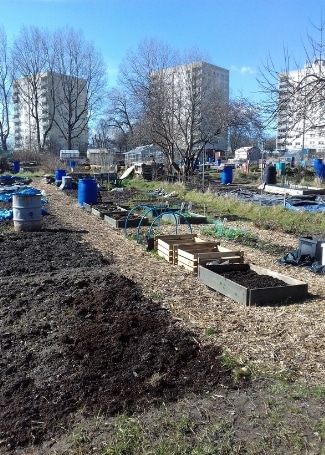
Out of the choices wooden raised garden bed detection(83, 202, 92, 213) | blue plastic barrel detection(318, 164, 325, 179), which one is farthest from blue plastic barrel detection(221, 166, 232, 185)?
wooden raised garden bed detection(83, 202, 92, 213)

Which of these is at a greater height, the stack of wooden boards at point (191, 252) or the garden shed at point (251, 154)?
the garden shed at point (251, 154)

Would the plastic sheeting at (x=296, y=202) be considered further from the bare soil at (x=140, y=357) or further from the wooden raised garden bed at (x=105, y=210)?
the bare soil at (x=140, y=357)

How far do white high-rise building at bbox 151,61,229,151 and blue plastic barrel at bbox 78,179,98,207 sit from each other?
12.2 m

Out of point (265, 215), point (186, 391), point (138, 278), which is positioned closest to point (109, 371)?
point (186, 391)

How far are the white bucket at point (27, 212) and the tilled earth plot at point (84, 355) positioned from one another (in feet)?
14.6

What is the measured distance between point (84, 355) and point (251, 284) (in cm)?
276

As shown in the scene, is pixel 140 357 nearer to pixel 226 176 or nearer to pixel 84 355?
pixel 84 355

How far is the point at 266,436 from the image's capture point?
2.91 meters

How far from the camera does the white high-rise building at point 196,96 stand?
2762 cm

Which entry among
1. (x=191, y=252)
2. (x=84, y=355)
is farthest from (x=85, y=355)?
(x=191, y=252)

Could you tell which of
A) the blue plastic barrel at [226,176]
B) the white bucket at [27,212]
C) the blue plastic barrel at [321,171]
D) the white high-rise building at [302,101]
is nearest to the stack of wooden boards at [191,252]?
the white high-rise building at [302,101]

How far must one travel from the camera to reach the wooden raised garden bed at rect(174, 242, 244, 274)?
7191 millimetres

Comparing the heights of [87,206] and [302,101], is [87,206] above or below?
below

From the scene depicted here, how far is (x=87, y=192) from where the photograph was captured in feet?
54.8
